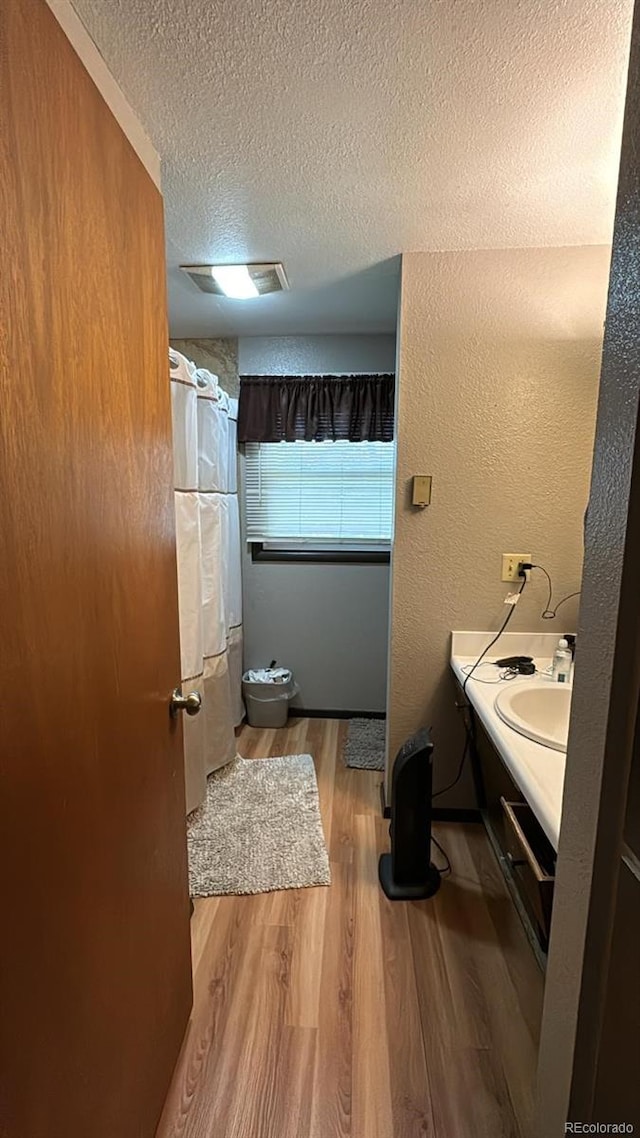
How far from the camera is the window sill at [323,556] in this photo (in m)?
3.04

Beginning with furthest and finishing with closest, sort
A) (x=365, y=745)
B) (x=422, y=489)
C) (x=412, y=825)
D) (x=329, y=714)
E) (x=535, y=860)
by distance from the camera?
(x=329, y=714), (x=365, y=745), (x=422, y=489), (x=412, y=825), (x=535, y=860)

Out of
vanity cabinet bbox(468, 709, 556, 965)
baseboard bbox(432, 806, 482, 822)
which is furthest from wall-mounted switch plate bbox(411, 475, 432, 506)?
baseboard bbox(432, 806, 482, 822)

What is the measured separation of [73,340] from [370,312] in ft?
6.96

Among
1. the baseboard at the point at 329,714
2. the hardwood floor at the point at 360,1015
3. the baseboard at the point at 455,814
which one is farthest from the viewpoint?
the baseboard at the point at 329,714

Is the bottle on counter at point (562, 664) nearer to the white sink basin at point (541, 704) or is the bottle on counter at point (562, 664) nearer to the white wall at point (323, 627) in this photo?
the white sink basin at point (541, 704)

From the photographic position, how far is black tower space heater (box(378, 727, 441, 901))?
175 cm

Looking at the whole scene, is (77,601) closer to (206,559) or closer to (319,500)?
(206,559)

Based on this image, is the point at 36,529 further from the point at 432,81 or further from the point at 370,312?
the point at 370,312

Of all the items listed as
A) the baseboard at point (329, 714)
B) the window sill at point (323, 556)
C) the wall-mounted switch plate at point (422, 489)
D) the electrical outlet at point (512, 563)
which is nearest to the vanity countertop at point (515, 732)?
the electrical outlet at point (512, 563)

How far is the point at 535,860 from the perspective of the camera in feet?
3.81

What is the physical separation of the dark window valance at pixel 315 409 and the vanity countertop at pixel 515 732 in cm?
140

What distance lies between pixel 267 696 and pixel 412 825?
144 cm

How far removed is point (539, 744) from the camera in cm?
127

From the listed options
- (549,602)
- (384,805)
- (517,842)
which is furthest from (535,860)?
(384,805)
